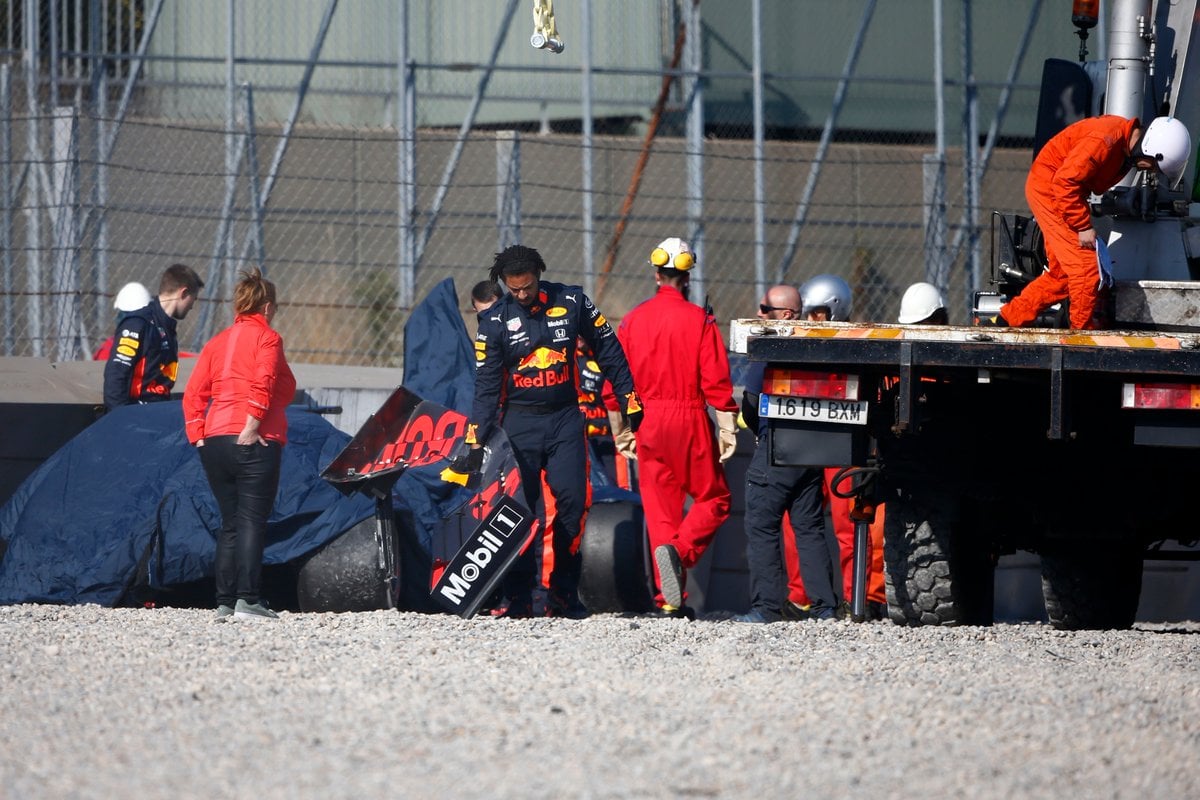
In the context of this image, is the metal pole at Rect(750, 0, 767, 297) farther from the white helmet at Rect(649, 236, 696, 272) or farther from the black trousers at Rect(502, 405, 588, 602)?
the black trousers at Rect(502, 405, 588, 602)

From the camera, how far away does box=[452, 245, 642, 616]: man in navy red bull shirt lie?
329 inches

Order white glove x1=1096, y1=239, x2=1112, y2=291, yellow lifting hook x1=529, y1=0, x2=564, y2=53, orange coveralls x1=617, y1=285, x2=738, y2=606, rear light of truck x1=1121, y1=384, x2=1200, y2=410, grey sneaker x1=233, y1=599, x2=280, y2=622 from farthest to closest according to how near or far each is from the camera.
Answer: yellow lifting hook x1=529, y1=0, x2=564, y2=53 → orange coveralls x1=617, y1=285, x2=738, y2=606 → grey sneaker x1=233, y1=599, x2=280, y2=622 → white glove x1=1096, y1=239, x2=1112, y2=291 → rear light of truck x1=1121, y1=384, x2=1200, y2=410

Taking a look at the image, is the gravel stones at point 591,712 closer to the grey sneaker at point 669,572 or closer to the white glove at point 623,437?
the grey sneaker at point 669,572

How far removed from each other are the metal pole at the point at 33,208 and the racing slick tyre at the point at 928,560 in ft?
20.0

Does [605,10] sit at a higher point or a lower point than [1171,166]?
higher

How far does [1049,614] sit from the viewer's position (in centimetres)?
868

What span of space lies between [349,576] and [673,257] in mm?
2236

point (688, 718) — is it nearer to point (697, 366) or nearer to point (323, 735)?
point (323, 735)

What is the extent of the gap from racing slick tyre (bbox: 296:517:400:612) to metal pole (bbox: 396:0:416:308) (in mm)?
3910

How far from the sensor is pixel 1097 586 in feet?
27.6

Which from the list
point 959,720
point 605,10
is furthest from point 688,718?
point 605,10

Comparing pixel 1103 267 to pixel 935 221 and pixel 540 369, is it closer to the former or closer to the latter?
pixel 540 369

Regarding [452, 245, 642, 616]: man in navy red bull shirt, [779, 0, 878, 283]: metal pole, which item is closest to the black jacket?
[452, 245, 642, 616]: man in navy red bull shirt

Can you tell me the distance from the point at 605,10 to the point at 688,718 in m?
11.3
